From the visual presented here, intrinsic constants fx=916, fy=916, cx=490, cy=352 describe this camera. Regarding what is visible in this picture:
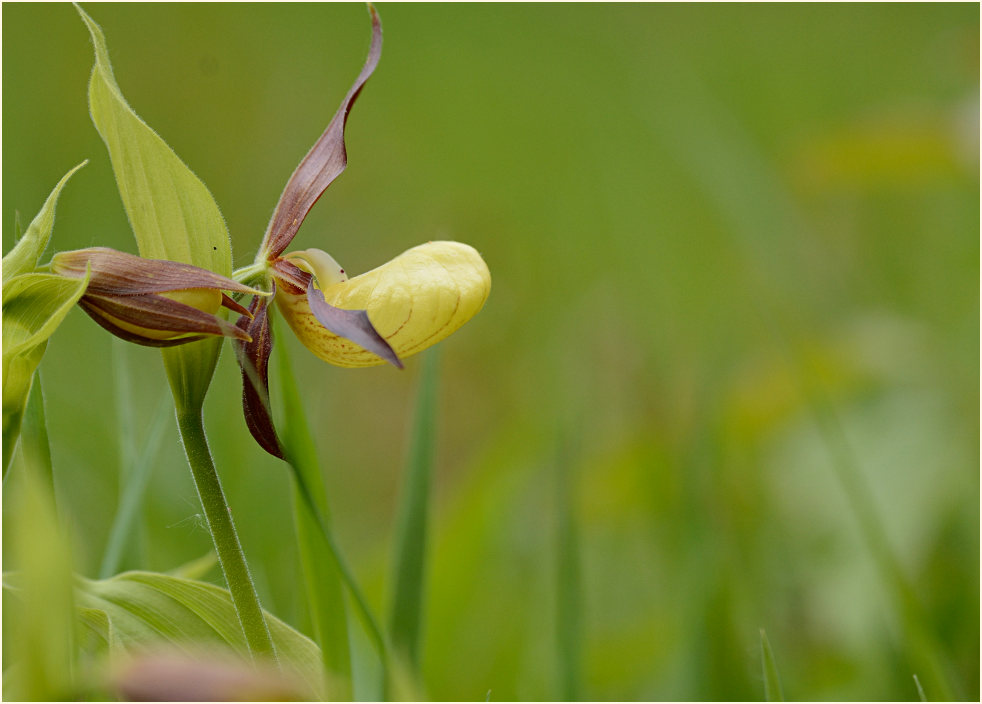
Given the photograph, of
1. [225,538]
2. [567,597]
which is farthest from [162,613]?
[567,597]

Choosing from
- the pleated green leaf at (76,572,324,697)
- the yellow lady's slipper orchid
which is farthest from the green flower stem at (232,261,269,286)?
the pleated green leaf at (76,572,324,697)

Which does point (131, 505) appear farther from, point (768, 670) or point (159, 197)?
point (768, 670)

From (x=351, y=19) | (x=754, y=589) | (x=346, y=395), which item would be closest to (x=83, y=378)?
(x=346, y=395)

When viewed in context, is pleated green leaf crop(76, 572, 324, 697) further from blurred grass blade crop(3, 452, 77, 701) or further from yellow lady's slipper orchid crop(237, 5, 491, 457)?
blurred grass blade crop(3, 452, 77, 701)

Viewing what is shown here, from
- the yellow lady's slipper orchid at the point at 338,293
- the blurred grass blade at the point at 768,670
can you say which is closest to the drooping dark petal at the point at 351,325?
the yellow lady's slipper orchid at the point at 338,293

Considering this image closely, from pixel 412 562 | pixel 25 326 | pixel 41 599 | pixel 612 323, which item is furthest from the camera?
pixel 612 323

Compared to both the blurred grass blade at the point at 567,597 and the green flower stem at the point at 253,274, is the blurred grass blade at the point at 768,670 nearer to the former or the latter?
the blurred grass blade at the point at 567,597
